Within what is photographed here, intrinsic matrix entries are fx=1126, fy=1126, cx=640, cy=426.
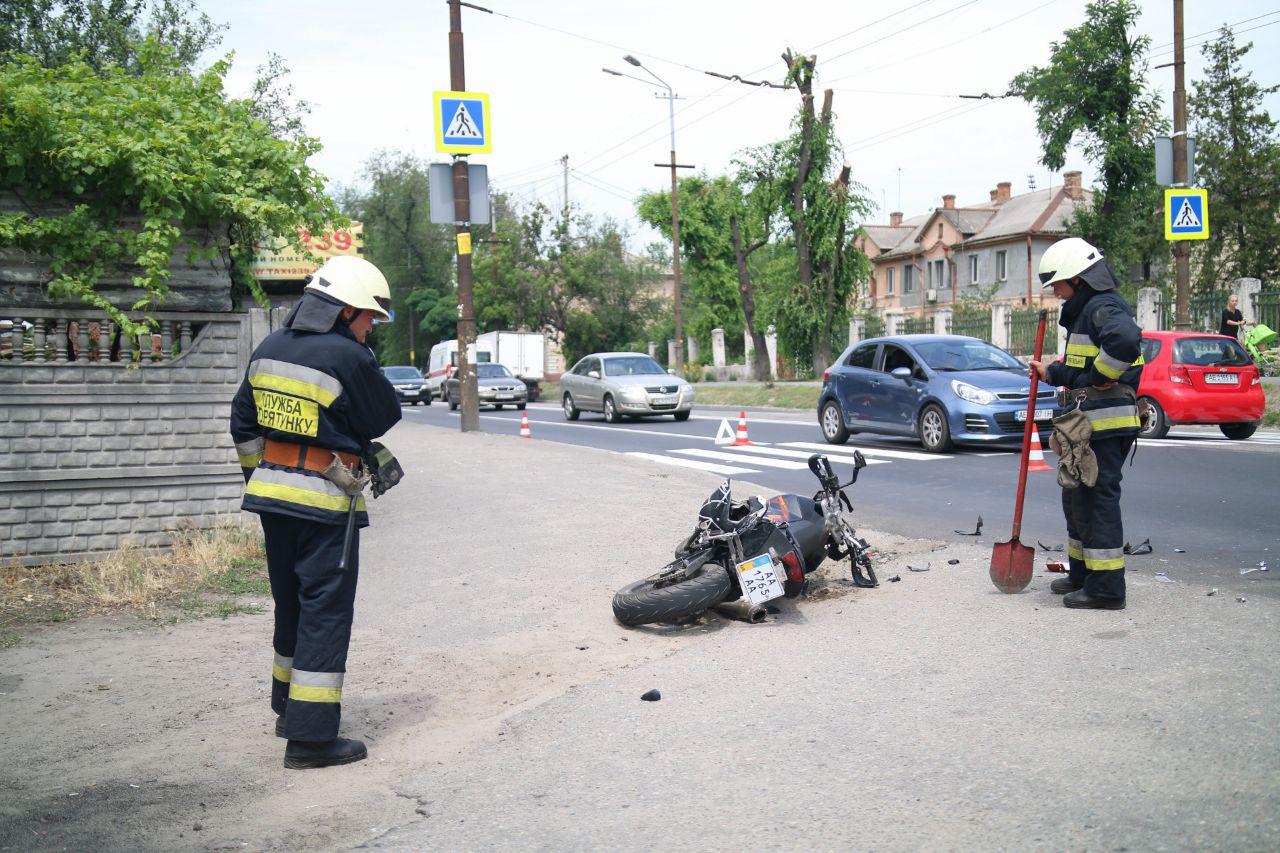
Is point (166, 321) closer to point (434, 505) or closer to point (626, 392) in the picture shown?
point (434, 505)

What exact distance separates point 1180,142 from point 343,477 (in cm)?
2000

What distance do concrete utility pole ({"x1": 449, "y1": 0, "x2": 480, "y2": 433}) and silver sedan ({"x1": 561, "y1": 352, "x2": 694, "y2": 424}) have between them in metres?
5.60

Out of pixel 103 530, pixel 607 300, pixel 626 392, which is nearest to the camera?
pixel 103 530

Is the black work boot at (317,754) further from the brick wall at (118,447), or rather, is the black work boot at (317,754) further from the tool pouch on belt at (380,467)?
the brick wall at (118,447)

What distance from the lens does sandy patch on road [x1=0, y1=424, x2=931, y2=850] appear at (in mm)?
3885

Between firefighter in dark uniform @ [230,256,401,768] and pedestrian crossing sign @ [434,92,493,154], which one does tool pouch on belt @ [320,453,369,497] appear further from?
pedestrian crossing sign @ [434,92,493,154]

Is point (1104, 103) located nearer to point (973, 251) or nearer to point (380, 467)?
point (973, 251)

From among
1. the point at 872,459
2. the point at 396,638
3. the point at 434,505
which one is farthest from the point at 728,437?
the point at 396,638

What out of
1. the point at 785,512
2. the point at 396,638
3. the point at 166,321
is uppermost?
the point at 166,321

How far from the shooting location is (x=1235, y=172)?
140 ft

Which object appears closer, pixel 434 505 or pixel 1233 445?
pixel 434 505

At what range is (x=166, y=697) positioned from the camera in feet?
17.5

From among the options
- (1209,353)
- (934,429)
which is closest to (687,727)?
(934,429)

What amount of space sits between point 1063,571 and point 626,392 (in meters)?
18.1
